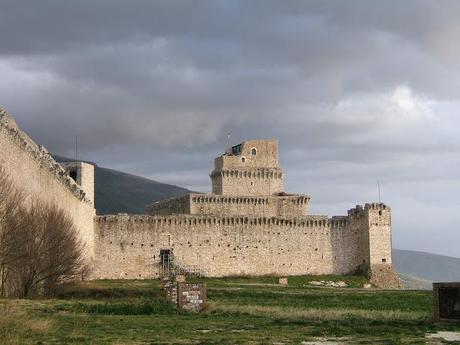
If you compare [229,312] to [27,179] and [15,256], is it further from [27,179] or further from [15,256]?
[27,179]

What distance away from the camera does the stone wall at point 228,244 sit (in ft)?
257

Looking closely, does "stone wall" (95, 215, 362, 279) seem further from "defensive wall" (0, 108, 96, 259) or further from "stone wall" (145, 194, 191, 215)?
"stone wall" (145, 194, 191, 215)

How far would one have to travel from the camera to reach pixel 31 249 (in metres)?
41.0

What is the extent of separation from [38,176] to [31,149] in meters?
2.45

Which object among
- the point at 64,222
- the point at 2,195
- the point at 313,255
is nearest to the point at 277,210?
the point at 313,255

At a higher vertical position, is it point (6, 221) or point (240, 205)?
point (240, 205)

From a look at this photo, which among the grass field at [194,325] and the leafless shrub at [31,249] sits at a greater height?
the leafless shrub at [31,249]

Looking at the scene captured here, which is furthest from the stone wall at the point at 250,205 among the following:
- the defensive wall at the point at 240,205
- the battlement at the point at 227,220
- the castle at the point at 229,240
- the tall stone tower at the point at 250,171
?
the battlement at the point at 227,220

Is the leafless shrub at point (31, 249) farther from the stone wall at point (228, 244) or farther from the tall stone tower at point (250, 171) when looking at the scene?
the tall stone tower at point (250, 171)

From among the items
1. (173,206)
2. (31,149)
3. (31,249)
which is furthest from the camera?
(173,206)

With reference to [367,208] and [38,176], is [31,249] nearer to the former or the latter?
[38,176]

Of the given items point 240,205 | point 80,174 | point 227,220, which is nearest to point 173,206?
point 240,205

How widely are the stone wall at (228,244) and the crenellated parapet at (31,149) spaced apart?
7139 mm

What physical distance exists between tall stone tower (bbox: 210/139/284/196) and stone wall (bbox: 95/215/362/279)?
579 inches
